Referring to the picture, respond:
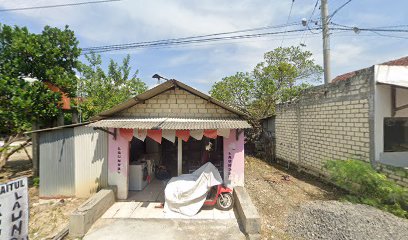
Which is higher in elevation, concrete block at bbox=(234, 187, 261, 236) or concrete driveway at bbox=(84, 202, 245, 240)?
concrete block at bbox=(234, 187, 261, 236)

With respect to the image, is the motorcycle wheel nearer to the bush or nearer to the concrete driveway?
the concrete driveway

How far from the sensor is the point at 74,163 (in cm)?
978

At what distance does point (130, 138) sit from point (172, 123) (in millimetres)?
1716

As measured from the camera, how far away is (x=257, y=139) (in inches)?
755

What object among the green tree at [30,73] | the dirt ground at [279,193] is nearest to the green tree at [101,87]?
the green tree at [30,73]

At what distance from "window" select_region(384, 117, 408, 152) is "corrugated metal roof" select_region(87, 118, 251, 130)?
511 cm

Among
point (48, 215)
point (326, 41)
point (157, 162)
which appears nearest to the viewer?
point (48, 215)

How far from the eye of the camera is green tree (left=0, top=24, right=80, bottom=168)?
Result: 11234 millimetres

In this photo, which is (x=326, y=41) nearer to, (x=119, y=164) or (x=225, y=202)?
(x=225, y=202)

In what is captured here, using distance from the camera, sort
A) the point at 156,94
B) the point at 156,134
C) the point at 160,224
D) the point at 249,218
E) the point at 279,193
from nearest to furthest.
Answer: the point at 249,218, the point at 160,224, the point at 156,134, the point at 156,94, the point at 279,193

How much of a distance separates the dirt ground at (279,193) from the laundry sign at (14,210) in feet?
17.6

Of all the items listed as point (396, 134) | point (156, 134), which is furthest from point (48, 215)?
point (396, 134)

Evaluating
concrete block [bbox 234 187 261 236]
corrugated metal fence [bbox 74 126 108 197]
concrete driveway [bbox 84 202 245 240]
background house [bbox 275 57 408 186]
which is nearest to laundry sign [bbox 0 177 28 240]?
concrete driveway [bbox 84 202 245 240]

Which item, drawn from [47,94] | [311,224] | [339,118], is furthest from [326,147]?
[47,94]
